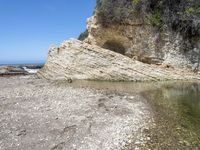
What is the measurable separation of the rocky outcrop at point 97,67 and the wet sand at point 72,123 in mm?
8462

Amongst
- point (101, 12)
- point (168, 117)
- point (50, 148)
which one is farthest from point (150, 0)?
point (50, 148)

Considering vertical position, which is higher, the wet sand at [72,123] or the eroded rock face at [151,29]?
the eroded rock face at [151,29]

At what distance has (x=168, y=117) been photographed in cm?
798

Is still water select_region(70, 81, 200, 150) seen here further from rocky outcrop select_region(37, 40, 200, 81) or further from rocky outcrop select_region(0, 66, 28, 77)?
rocky outcrop select_region(0, 66, 28, 77)

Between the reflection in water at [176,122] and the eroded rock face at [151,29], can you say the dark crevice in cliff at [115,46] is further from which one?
the reflection in water at [176,122]

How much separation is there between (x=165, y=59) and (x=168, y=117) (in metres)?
13.0

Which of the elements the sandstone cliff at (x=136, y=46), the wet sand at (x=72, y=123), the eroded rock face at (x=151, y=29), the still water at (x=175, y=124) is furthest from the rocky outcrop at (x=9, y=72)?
the still water at (x=175, y=124)

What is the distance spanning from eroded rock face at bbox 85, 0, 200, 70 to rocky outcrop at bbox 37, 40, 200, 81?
1.85 meters

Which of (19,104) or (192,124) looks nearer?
(192,124)

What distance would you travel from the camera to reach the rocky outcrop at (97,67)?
18.9 m

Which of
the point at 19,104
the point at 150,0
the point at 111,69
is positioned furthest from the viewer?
the point at 150,0

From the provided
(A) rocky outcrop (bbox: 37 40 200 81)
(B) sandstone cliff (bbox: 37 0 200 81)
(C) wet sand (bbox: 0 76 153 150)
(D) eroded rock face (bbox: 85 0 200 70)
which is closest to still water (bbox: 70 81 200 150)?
(C) wet sand (bbox: 0 76 153 150)

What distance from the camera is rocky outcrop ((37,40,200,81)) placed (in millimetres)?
18922

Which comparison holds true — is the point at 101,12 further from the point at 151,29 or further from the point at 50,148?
the point at 50,148
